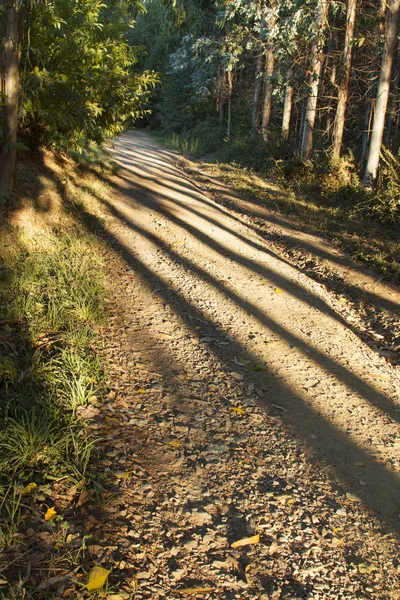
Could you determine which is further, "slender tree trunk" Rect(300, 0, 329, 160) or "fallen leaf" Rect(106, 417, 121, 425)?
"slender tree trunk" Rect(300, 0, 329, 160)

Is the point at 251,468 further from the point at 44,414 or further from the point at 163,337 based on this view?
the point at 163,337

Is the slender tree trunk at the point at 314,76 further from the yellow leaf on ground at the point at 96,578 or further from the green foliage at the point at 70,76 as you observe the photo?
the yellow leaf on ground at the point at 96,578

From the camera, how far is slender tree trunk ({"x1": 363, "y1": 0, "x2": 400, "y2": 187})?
11.0 metres

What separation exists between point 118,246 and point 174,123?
2852 centimetres

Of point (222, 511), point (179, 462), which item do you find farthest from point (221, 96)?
point (222, 511)

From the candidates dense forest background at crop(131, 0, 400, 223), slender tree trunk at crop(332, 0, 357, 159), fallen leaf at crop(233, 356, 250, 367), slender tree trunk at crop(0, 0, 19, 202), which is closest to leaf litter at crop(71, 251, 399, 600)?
fallen leaf at crop(233, 356, 250, 367)

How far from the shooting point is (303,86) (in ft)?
49.1

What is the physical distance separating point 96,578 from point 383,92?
11879 millimetres

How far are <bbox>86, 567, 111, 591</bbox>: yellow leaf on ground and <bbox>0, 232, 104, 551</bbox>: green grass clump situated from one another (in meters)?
0.50

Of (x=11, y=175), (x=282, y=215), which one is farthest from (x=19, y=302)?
(x=282, y=215)

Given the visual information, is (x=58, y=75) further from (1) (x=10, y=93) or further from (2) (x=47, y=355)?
(2) (x=47, y=355)

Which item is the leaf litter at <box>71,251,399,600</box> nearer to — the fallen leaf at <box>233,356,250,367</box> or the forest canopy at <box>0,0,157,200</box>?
the fallen leaf at <box>233,356,250,367</box>

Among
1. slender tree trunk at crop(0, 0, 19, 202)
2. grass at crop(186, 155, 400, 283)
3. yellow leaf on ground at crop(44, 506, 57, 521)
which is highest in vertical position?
slender tree trunk at crop(0, 0, 19, 202)

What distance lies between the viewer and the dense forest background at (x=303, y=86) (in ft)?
37.3
